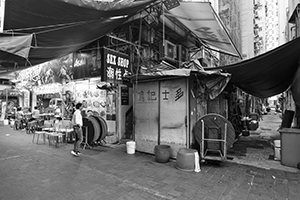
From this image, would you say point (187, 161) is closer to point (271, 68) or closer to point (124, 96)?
point (271, 68)

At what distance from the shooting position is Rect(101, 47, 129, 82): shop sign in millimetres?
7297

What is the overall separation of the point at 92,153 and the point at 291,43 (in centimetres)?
809

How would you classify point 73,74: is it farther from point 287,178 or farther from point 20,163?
point 287,178

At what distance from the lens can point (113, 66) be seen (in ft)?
25.5

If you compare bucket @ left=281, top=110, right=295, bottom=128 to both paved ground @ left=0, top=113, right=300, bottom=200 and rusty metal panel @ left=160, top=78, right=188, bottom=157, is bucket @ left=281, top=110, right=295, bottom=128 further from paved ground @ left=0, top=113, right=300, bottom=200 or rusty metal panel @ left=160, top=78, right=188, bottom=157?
rusty metal panel @ left=160, top=78, right=188, bottom=157

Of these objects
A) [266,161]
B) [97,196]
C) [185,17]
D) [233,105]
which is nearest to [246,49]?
[233,105]

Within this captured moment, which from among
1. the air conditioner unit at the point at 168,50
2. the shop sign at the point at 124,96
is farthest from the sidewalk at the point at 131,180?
the air conditioner unit at the point at 168,50

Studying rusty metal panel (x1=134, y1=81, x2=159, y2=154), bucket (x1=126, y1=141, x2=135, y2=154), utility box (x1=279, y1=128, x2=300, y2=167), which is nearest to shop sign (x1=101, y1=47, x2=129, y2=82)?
rusty metal panel (x1=134, y1=81, x2=159, y2=154)

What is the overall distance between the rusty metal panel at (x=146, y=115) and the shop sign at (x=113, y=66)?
3.39 feet

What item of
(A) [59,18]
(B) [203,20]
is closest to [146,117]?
(A) [59,18]

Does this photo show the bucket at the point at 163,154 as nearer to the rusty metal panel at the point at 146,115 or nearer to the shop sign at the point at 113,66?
the rusty metal panel at the point at 146,115

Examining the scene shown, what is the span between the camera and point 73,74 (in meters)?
12.6

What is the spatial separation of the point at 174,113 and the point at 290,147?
4.04 meters

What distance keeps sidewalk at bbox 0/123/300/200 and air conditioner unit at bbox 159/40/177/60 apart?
6.69m
